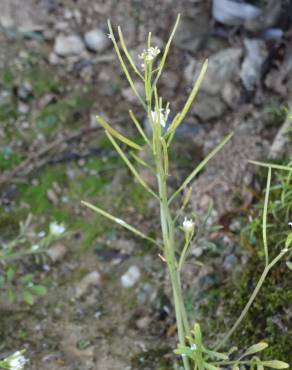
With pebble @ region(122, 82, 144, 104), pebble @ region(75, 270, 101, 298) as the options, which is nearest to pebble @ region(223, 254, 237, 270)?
pebble @ region(75, 270, 101, 298)

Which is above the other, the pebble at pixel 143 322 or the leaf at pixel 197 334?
the leaf at pixel 197 334

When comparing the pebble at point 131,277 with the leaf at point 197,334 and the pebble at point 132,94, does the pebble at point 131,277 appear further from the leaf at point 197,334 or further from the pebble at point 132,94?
the leaf at point 197,334

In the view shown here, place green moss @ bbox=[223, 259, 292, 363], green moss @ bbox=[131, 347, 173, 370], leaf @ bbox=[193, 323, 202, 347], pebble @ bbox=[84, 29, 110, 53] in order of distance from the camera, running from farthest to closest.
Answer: pebble @ bbox=[84, 29, 110, 53] < green moss @ bbox=[131, 347, 173, 370] < green moss @ bbox=[223, 259, 292, 363] < leaf @ bbox=[193, 323, 202, 347]

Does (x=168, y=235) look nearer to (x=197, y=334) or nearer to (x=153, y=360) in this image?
(x=197, y=334)

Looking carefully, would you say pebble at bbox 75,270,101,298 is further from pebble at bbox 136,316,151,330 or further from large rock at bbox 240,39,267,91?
large rock at bbox 240,39,267,91

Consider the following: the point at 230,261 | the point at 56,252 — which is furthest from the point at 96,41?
the point at 230,261

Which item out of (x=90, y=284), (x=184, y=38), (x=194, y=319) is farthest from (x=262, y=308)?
(x=184, y=38)

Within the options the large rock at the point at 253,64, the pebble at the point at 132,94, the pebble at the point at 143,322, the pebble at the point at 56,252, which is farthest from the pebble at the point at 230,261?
the pebble at the point at 132,94
